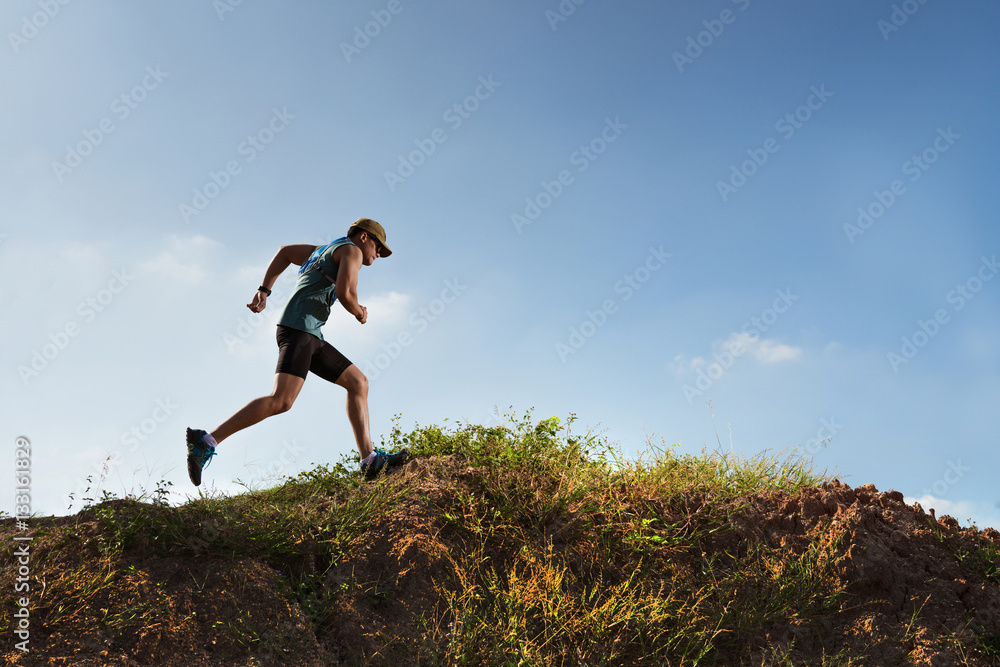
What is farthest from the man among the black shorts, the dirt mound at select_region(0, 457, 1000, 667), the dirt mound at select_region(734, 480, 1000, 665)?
the dirt mound at select_region(734, 480, 1000, 665)

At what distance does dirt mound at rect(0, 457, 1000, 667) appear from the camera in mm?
3750

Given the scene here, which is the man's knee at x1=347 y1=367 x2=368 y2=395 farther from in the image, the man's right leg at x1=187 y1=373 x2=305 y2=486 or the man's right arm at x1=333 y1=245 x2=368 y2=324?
the man's right arm at x1=333 y1=245 x2=368 y2=324

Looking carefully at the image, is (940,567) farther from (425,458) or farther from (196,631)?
(196,631)

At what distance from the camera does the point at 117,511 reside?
Result: 462 cm

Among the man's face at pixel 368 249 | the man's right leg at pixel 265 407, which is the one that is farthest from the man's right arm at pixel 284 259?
the man's right leg at pixel 265 407

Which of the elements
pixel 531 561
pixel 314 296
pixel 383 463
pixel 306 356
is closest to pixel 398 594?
pixel 531 561

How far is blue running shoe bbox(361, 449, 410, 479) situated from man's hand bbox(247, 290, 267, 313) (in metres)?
1.84

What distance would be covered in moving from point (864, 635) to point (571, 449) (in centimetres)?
253

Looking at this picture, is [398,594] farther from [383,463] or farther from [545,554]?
[383,463]

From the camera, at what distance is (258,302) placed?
6.11 metres

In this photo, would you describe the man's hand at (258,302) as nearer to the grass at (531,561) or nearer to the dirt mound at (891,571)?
the grass at (531,561)

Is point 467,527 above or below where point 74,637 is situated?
above

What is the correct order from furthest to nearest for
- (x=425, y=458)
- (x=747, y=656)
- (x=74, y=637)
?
1. (x=425, y=458)
2. (x=747, y=656)
3. (x=74, y=637)

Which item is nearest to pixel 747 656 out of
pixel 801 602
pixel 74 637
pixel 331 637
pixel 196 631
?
pixel 801 602
